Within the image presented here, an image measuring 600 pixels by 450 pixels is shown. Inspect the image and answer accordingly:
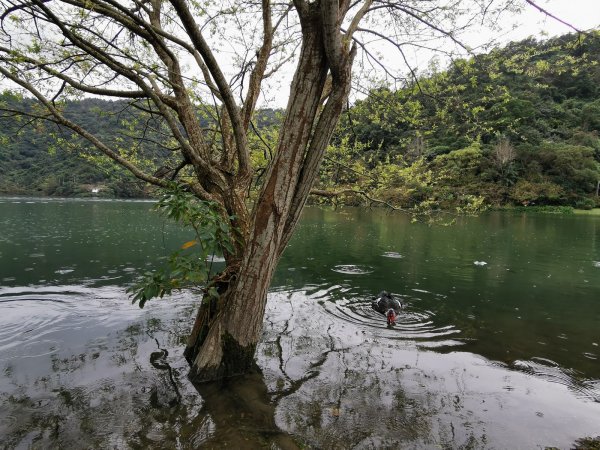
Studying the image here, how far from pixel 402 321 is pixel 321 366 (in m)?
3.31

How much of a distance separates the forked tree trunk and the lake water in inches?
22.2

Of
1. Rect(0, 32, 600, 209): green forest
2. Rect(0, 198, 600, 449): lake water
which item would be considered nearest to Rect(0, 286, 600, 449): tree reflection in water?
Rect(0, 198, 600, 449): lake water

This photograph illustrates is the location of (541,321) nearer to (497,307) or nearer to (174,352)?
(497,307)

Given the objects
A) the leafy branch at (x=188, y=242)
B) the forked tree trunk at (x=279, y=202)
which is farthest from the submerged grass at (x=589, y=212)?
the leafy branch at (x=188, y=242)

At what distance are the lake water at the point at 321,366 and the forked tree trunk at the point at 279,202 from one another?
563 mm

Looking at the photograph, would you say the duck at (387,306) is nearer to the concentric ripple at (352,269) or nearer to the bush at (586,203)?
the concentric ripple at (352,269)

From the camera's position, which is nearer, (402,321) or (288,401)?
(288,401)

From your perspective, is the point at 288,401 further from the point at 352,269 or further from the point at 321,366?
the point at 352,269

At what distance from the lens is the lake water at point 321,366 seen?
14.2ft

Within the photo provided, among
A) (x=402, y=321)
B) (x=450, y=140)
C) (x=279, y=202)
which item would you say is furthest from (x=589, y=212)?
(x=279, y=202)

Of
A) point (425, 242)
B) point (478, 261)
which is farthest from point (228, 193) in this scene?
point (425, 242)

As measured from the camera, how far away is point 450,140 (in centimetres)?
5750

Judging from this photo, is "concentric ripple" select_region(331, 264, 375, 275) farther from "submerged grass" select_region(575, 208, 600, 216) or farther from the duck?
"submerged grass" select_region(575, 208, 600, 216)

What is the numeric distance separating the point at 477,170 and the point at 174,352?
57.8m
